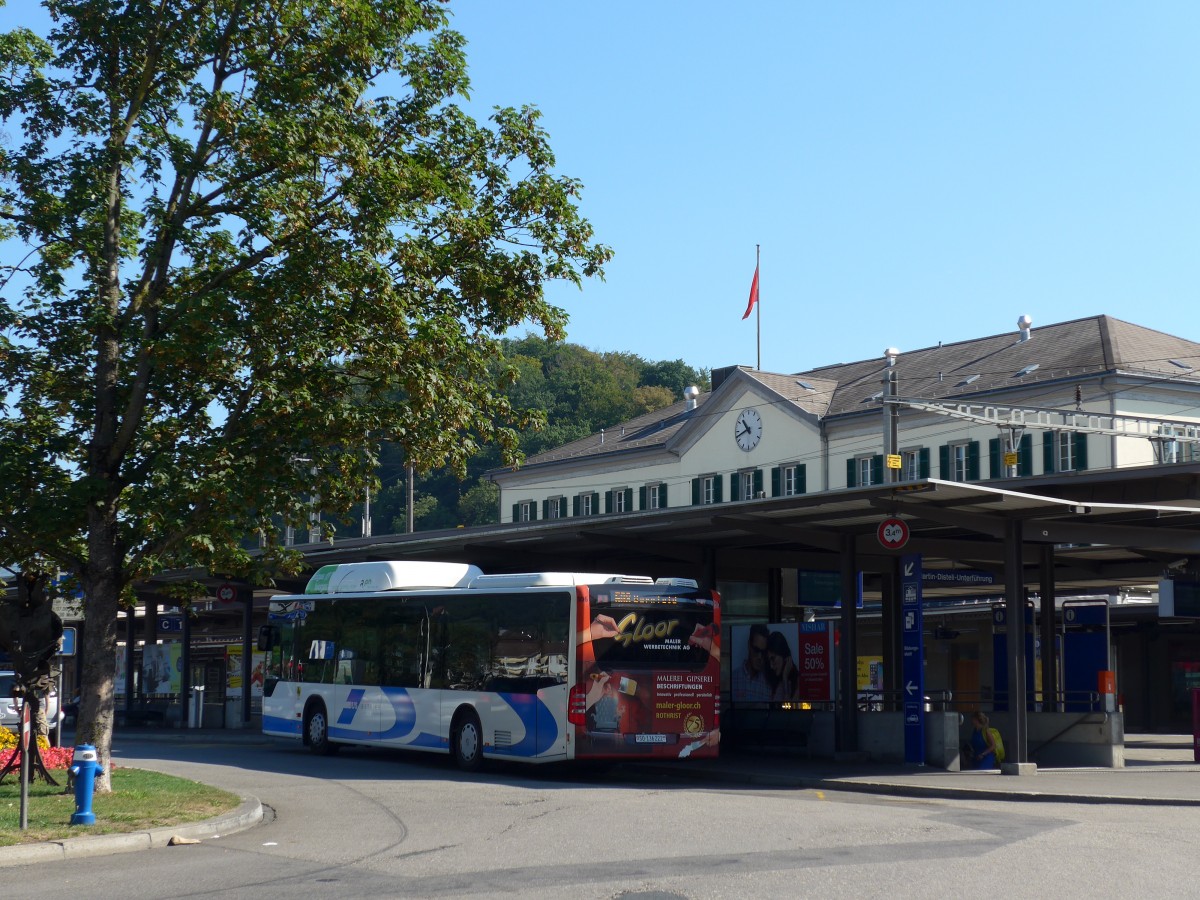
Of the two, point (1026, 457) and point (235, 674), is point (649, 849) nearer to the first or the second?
point (235, 674)

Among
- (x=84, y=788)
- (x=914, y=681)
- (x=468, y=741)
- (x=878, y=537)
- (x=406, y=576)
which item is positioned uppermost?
(x=878, y=537)

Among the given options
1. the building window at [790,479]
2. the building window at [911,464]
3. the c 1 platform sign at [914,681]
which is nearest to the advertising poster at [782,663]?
the c 1 platform sign at [914,681]

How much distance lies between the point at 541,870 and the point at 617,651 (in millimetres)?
9903

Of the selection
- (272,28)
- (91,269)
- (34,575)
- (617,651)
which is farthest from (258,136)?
(617,651)

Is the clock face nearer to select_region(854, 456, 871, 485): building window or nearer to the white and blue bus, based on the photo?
select_region(854, 456, 871, 485): building window

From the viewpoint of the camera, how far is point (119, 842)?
1288 centimetres

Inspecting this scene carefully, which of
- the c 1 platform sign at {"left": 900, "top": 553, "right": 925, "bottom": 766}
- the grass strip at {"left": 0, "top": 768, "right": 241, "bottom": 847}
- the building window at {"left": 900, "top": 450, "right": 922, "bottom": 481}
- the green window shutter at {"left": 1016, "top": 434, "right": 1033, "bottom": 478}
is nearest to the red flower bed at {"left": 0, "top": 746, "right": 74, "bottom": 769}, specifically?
the grass strip at {"left": 0, "top": 768, "right": 241, "bottom": 847}

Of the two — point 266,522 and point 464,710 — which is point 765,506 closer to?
point 464,710

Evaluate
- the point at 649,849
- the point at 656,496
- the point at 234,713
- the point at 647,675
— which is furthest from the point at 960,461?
the point at 649,849

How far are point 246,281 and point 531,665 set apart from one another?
24.4 feet

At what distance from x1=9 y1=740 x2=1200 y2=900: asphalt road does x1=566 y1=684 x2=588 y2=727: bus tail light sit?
58.3 inches

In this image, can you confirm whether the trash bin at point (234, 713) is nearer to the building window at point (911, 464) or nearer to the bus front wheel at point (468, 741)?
the bus front wheel at point (468, 741)

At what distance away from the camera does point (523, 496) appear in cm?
7981

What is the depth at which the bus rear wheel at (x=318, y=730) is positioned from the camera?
26.5 metres
